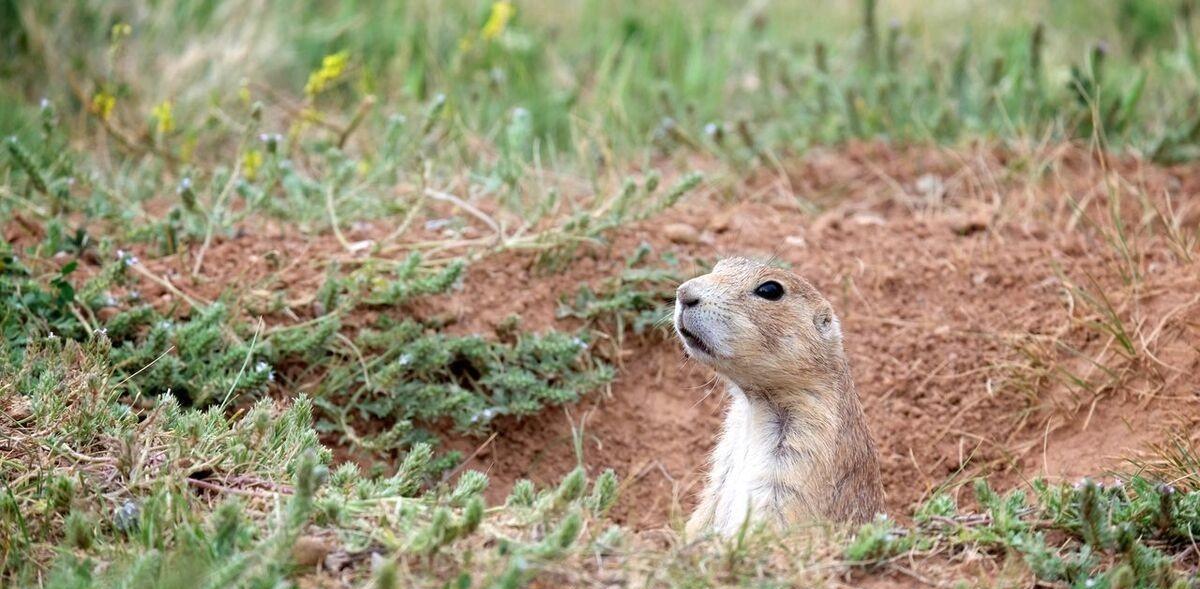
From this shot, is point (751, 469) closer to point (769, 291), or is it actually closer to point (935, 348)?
point (769, 291)

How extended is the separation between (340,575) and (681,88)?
16.4 ft

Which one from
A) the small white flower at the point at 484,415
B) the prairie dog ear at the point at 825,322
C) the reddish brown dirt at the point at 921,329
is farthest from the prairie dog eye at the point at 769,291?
the small white flower at the point at 484,415

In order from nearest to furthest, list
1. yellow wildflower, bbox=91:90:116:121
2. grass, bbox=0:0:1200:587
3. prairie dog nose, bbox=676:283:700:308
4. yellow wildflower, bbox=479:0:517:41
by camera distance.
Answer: grass, bbox=0:0:1200:587 → prairie dog nose, bbox=676:283:700:308 → yellow wildflower, bbox=91:90:116:121 → yellow wildflower, bbox=479:0:517:41

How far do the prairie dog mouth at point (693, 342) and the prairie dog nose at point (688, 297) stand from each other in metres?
0.07

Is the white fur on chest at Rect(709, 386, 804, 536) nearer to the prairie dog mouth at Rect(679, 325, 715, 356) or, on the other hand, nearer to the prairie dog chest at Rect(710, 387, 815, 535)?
the prairie dog chest at Rect(710, 387, 815, 535)

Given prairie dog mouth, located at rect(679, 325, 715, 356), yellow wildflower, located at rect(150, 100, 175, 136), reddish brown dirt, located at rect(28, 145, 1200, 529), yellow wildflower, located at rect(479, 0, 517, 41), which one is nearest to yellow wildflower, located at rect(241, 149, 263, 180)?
yellow wildflower, located at rect(150, 100, 175, 136)

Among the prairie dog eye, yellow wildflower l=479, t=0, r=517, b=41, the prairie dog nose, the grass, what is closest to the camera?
the grass

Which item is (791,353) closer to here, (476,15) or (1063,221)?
(1063,221)

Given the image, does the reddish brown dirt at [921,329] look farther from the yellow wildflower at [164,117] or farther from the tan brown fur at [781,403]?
the yellow wildflower at [164,117]

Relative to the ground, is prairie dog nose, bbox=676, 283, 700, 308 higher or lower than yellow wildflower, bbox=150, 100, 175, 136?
lower

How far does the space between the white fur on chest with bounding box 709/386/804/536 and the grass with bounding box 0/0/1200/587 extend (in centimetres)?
49

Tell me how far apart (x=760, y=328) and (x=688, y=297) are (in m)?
0.26

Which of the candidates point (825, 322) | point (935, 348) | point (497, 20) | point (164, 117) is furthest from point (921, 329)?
point (164, 117)

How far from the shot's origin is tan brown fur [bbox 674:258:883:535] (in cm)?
421
